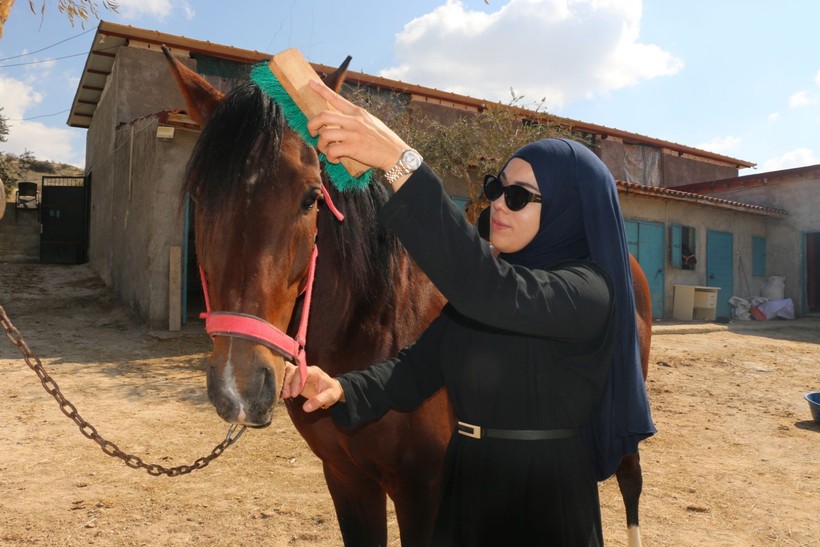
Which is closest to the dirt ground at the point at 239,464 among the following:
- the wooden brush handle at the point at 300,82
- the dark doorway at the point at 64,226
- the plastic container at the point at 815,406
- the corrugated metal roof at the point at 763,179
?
the plastic container at the point at 815,406

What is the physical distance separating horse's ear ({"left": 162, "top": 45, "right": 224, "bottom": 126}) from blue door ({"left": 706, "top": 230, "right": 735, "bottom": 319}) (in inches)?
657

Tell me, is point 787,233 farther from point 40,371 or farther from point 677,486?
point 40,371

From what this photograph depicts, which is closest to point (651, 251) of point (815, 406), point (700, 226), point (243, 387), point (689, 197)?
point (689, 197)

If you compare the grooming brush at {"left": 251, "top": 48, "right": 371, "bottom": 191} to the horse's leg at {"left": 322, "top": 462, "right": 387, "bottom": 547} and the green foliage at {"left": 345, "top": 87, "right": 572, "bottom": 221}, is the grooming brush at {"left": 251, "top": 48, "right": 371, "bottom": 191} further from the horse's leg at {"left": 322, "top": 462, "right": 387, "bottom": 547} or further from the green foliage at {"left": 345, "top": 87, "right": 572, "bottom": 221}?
the green foliage at {"left": 345, "top": 87, "right": 572, "bottom": 221}

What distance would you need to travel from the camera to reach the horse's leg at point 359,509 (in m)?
2.11

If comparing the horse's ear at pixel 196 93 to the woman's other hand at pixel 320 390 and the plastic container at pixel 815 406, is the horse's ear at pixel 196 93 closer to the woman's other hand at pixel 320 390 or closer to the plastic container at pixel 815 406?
the woman's other hand at pixel 320 390

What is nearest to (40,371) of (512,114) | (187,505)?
(187,505)

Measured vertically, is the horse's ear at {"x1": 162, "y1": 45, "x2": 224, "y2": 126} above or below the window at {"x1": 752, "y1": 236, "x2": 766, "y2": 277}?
below

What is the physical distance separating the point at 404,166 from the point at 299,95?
1.17ft

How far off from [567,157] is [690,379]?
305 inches

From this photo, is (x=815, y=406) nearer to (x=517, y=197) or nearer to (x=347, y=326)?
(x=347, y=326)

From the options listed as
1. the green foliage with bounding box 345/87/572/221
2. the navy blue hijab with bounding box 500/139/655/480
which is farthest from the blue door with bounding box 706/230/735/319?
the navy blue hijab with bounding box 500/139/655/480

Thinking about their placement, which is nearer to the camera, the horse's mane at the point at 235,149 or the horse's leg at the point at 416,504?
the horse's mane at the point at 235,149

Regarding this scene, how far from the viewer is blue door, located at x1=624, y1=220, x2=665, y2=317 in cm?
1426
